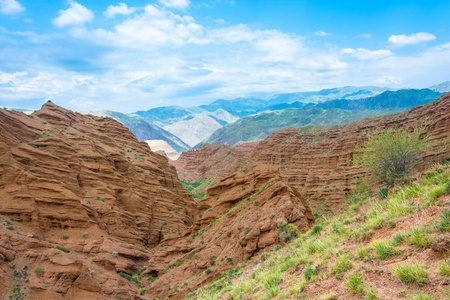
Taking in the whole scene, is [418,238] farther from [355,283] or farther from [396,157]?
[396,157]

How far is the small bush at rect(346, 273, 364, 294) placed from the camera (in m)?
5.71

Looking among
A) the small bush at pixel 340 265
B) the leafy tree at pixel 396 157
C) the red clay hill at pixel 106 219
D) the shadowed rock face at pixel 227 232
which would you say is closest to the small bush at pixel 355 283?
the small bush at pixel 340 265

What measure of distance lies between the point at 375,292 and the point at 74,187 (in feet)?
122

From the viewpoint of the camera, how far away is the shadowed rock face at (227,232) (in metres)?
18.7

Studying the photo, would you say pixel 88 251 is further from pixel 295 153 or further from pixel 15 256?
pixel 295 153

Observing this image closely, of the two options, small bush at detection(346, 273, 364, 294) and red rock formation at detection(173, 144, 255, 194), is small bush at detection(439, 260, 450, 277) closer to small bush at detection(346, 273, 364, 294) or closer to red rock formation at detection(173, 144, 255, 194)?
small bush at detection(346, 273, 364, 294)

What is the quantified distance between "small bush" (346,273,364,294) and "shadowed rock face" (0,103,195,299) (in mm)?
20181

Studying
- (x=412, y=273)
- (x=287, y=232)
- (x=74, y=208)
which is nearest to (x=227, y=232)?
(x=287, y=232)

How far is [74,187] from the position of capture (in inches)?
1368

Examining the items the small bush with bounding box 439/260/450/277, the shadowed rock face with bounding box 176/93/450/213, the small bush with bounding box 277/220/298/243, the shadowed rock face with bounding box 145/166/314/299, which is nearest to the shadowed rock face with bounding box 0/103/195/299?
the shadowed rock face with bounding box 145/166/314/299

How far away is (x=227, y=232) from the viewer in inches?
987

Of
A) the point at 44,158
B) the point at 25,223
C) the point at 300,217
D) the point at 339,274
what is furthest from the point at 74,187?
the point at 339,274

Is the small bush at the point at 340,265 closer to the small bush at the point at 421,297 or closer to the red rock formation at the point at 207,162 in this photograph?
the small bush at the point at 421,297

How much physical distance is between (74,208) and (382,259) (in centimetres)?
3303
